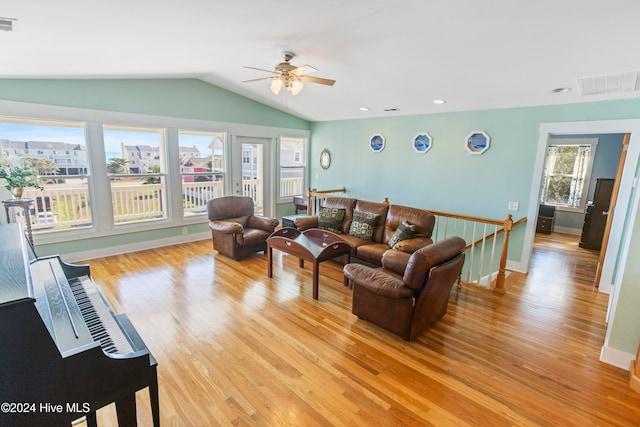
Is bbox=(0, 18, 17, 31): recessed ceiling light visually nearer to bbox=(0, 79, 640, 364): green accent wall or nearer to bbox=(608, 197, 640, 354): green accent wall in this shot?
bbox=(0, 79, 640, 364): green accent wall

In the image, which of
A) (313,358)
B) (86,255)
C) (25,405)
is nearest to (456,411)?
(313,358)

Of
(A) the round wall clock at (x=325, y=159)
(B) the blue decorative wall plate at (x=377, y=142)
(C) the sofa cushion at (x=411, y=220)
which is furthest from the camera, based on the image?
(A) the round wall clock at (x=325, y=159)

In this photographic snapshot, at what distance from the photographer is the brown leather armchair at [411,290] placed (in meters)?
2.56

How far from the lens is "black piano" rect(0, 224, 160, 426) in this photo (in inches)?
41.5

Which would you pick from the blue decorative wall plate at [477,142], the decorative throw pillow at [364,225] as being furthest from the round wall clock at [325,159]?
the blue decorative wall plate at [477,142]

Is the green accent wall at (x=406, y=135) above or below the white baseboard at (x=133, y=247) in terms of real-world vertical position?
above

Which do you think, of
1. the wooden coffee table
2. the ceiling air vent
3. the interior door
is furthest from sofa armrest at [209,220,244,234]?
Answer: the interior door

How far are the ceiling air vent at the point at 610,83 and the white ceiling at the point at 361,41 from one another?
0.11 meters

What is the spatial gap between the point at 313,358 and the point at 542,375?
1800mm

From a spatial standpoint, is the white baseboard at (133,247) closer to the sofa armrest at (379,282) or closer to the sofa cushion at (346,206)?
the sofa cushion at (346,206)

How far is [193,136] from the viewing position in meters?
5.62

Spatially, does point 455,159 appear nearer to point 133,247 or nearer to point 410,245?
point 410,245

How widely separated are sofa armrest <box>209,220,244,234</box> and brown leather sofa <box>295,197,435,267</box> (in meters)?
0.91

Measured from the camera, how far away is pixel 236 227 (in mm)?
4496
